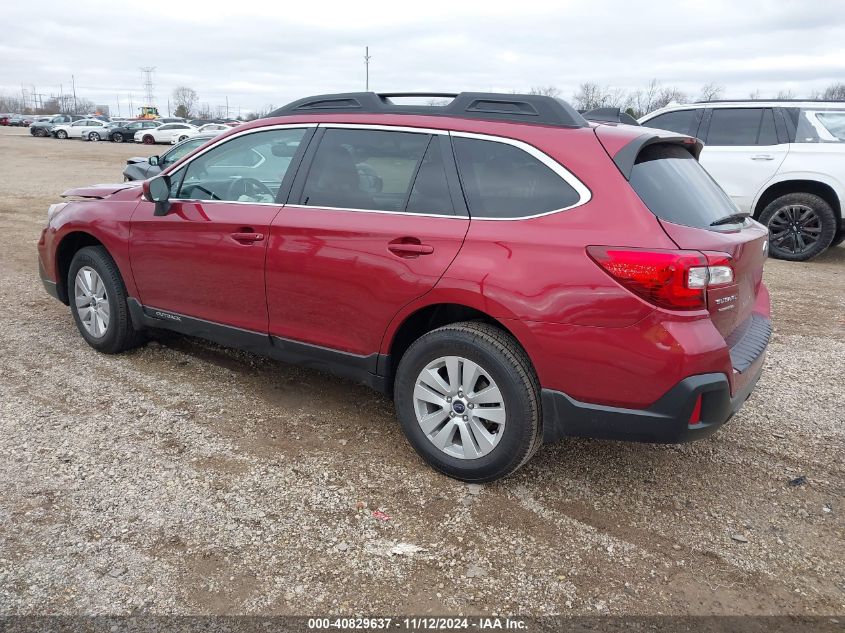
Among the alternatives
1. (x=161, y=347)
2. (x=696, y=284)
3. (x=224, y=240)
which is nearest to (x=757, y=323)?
(x=696, y=284)

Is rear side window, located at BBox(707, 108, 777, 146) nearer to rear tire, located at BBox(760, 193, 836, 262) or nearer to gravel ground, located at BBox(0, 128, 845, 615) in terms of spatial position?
rear tire, located at BBox(760, 193, 836, 262)

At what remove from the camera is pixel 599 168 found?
115 inches

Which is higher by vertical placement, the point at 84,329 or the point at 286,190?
the point at 286,190

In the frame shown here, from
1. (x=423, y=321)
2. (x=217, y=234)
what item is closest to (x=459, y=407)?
(x=423, y=321)

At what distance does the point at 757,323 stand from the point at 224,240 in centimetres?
296

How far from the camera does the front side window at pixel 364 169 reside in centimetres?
339

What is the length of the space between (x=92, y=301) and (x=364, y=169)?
2.52 m

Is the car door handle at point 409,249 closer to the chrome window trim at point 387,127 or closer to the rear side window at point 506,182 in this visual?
the rear side window at point 506,182

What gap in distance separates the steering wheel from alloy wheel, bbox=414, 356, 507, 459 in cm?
147

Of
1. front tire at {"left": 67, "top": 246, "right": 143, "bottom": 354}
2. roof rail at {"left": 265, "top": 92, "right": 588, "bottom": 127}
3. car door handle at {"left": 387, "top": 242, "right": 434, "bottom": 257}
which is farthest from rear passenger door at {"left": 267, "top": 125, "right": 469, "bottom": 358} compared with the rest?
front tire at {"left": 67, "top": 246, "right": 143, "bottom": 354}

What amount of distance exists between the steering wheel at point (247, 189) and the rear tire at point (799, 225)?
289 inches

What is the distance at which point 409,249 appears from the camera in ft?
10.6

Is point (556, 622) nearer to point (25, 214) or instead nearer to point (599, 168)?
point (599, 168)

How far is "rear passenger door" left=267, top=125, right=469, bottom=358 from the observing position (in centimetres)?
321
